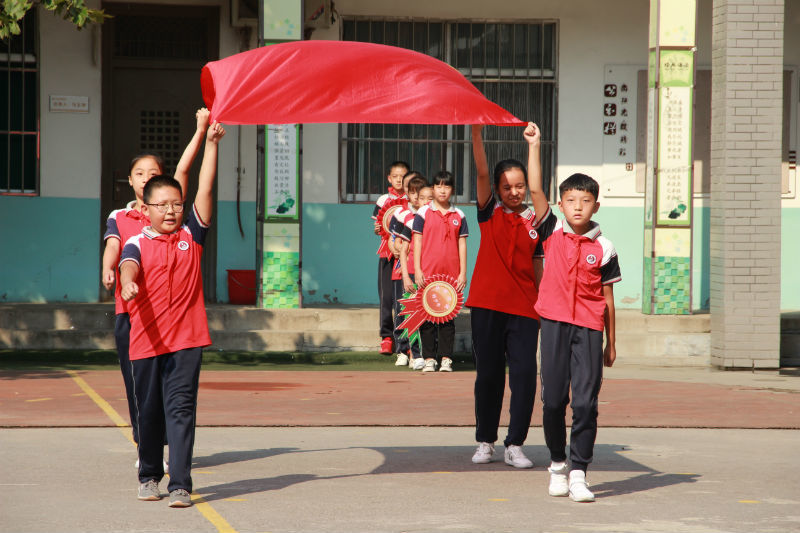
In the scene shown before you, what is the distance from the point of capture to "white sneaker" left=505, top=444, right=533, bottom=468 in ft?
22.9

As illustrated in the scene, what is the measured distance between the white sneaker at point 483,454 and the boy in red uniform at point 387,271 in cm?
536

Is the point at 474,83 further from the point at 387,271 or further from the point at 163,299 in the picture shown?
the point at 163,299

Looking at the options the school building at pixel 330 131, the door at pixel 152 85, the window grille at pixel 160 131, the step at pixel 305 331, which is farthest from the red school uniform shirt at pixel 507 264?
the window grille at pixel 160 131

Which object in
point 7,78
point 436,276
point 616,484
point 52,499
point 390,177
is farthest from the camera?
point 7,78

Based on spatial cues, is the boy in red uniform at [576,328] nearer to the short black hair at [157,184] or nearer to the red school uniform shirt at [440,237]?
the short black hair at [157,184]

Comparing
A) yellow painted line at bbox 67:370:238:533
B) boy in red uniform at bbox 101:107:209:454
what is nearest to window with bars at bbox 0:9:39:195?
yellow painted line at bbox 67:370:238:533

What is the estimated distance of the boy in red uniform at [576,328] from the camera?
6.11 metres

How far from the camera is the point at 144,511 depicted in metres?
5.73

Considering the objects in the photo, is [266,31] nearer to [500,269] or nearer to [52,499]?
[500,269]

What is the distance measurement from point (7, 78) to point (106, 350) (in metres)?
4.01

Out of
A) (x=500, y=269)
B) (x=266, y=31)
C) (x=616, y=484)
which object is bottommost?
(x=616, y=484)

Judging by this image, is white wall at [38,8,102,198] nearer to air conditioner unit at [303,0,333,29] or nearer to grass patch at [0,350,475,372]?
air conditioner unit at [303,0,333,29]

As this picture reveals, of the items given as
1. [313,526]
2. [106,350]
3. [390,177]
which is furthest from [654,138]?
[313,526]

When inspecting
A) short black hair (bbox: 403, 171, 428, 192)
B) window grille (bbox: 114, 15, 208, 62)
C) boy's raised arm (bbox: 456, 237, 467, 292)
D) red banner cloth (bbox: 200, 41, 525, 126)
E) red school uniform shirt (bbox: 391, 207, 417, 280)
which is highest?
window grille (bbox: 114, 15, 208, 62)
